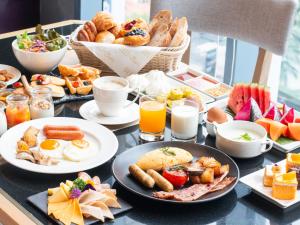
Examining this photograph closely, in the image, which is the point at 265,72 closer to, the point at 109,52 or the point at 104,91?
the point at 109,52

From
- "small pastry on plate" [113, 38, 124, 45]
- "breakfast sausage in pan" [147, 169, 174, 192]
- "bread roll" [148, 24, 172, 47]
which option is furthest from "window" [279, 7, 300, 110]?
"breakfast sausage in pan" [147, 169, 174, 192]

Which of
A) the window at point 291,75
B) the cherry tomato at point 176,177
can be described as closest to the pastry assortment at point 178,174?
the cherry tomato at point 176,177

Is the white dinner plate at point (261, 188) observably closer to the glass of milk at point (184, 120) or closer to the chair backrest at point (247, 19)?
the glass of milk at point (184, 120)

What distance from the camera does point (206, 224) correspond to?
56.2 inches

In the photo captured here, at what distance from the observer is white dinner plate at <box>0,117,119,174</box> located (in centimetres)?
161

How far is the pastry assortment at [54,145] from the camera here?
1.66 meters

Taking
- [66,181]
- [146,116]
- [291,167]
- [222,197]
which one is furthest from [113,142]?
[291,167]

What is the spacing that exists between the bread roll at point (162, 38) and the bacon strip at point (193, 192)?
33.2 inches

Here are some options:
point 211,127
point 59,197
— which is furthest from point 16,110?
point 211,127

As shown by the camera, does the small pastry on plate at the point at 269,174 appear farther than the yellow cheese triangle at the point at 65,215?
Yes

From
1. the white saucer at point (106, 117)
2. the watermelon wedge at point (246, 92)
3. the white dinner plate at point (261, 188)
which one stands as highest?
the watermelon wedge at point (246, 92)

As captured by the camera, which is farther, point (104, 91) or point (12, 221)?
point (104, 91)

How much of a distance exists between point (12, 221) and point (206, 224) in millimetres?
459

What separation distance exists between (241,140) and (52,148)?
1.76 ft
